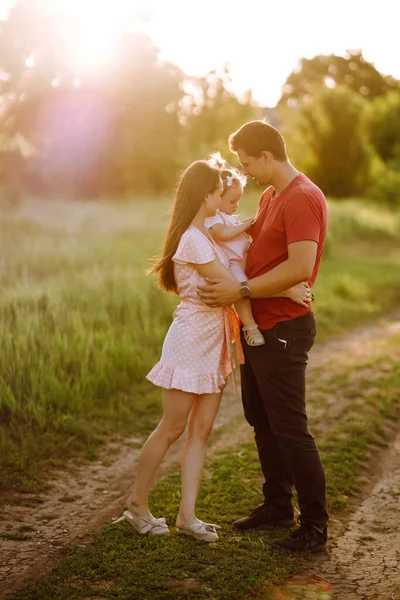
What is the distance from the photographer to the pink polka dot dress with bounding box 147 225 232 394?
3.75 meters

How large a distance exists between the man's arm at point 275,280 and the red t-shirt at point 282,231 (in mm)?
55

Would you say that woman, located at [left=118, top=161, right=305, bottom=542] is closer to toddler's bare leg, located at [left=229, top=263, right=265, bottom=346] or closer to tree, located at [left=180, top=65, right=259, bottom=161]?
toddler's bare leg, located at [left=229, top=263, right=265, bottom=346]

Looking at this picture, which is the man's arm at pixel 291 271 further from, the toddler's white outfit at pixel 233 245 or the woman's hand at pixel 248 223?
the woman's hand at pixel 248 223

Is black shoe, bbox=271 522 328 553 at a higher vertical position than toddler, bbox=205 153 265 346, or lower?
lower

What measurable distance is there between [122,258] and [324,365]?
4.08m

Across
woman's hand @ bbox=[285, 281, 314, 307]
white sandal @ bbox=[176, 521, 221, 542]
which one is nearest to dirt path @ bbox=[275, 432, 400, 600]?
white sandal @ bbox=[176, 521, 221, 542]

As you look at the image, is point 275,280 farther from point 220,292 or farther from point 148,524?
point 148,524

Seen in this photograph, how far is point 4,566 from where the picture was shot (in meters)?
3.66

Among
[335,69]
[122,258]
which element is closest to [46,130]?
[122,258]

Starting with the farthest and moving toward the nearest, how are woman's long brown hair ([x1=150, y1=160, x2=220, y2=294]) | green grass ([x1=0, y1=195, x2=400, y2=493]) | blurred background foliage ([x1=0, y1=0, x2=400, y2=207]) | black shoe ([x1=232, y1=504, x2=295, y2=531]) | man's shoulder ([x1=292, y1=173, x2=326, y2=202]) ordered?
1. blurred background foliage ([x1=0, y1=0, x2=400, y2=207])
2. green grass ([x1=0, y1=195, x2=400, y2=493])
3. black shoe ([x1=232, y1=504, x2=295, y2=531])
4. woman's long brown hair ([x1=150, y1=160, x2=220, y2=294])
5. man's shoulder ([x1=292, y1=173, x2=326, y2=202])

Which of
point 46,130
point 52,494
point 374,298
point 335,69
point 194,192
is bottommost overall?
point 52,494

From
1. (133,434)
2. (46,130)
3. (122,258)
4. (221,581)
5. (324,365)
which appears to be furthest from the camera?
(46,130)

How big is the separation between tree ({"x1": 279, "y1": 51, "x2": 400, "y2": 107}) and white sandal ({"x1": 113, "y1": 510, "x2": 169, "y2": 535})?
179 ft

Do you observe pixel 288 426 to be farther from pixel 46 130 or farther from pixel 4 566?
pixel 46 130
